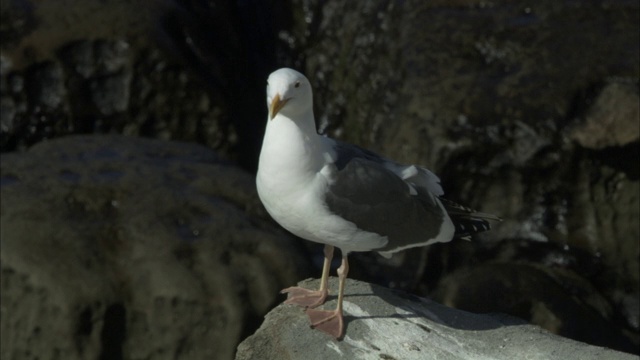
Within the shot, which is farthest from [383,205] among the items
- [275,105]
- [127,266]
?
[127,266]

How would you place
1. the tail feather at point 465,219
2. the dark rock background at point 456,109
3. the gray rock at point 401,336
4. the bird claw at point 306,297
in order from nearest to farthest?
the gray rock at point 401,336
the bird claw at point 306,297
the tail feather at point 465,219
the dark rock background at point 456,109

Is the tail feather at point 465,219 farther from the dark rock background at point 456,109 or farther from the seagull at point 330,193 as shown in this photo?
the dark rock background at point 456,109

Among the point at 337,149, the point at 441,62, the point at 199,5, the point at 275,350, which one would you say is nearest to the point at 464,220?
the point at 337,149

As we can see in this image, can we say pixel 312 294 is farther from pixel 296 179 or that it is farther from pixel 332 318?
pixel 296 179

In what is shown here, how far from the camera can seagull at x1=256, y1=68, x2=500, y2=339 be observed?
4.45m

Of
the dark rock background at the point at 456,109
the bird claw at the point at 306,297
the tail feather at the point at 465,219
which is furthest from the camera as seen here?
the dark rock background at the point at 456,109

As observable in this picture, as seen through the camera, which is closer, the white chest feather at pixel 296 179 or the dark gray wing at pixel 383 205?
the white chest feather at pixel 296 179

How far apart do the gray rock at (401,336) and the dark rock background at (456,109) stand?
1583mm

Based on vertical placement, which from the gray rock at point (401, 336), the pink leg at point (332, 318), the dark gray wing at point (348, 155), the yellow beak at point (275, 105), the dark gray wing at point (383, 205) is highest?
the yellow beak at point (275, 105)

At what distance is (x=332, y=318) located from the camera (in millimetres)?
4734

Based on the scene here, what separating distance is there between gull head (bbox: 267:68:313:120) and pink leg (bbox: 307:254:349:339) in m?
0.74

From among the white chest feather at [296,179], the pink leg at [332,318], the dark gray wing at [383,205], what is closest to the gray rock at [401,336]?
the pink leg at [332,318]

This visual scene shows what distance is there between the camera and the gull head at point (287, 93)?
14.2 ft

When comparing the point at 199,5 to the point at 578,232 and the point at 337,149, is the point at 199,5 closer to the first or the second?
the point at 578,232
